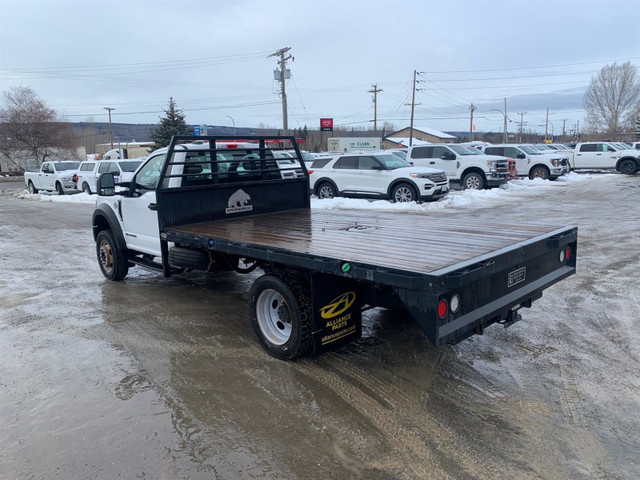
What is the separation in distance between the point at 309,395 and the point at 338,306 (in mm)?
767

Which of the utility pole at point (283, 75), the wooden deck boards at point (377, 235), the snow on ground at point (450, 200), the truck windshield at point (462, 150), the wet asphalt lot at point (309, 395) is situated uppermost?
the utility pole at point (283, 75)

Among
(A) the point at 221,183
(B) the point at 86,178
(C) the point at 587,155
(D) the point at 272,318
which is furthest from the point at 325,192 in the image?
(C) the point at 587,155

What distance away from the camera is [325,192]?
1850cm

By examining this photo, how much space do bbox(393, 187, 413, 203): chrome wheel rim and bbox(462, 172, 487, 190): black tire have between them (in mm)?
5472

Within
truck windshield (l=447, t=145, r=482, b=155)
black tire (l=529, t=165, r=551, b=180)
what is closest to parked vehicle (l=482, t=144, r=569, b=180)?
black tire (l=529, t=165, r=551, b=180)

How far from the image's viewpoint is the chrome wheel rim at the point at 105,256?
7586 millimetres

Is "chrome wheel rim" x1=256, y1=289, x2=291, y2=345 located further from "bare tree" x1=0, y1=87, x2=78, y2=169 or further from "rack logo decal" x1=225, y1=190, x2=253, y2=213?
"bare tree" x1=0, y1=87, x2=78, y2=169

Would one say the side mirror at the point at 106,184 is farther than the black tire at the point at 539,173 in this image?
No

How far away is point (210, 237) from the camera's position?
500 cm

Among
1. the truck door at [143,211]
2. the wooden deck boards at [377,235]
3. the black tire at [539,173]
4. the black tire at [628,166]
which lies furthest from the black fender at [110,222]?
the black tire at [628,166]

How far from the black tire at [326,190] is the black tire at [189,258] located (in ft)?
41.1

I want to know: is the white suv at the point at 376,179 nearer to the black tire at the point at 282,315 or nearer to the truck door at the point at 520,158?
the truck door at the point at 520,158

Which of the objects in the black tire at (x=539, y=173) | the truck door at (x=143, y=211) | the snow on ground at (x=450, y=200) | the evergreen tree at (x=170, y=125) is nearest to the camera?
the truck door at (x=143, y=211)

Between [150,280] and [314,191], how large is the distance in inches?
456
